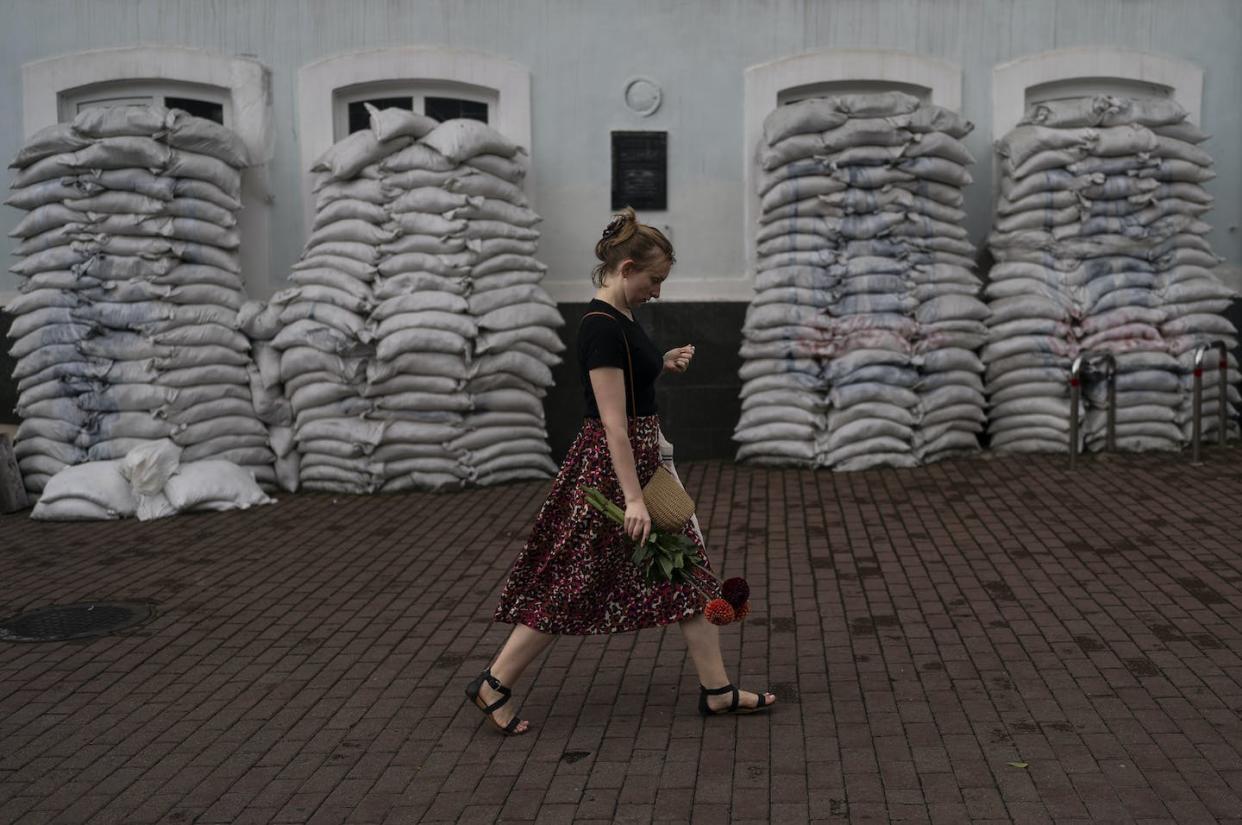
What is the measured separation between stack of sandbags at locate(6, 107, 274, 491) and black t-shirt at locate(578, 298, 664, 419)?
531 centimetres

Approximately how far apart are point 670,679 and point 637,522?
1094mm

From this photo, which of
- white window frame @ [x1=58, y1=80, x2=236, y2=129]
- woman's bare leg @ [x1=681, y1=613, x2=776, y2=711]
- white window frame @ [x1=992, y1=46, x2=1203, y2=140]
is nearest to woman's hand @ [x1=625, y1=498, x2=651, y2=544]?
woman's bare leg @ [x1=681, y1=613, x2=776, y2=711]

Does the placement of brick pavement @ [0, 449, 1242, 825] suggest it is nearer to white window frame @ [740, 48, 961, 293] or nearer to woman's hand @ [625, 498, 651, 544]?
woman's hand @ [625, 498, 651, 544]

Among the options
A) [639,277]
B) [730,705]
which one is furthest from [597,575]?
[639,277]

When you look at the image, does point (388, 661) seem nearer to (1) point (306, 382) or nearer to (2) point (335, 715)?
(2) point (335, 715)

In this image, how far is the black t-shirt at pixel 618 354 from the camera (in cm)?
467

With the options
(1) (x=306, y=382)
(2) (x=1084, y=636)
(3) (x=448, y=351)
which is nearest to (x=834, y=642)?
(2) (x=1084, y=636)

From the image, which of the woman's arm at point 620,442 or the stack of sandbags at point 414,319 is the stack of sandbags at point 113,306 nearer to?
the stack of sandbags at point 414,319

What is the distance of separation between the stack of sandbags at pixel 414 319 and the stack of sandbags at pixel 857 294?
5.43 feet

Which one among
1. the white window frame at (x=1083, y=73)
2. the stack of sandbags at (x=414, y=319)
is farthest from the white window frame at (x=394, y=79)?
the white window frame at (x=1083, y=73)

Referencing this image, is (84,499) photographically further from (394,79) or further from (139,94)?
(394,79)

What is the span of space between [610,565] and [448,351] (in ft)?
15.3

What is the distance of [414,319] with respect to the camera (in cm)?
924

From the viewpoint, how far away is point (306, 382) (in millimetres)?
9492
